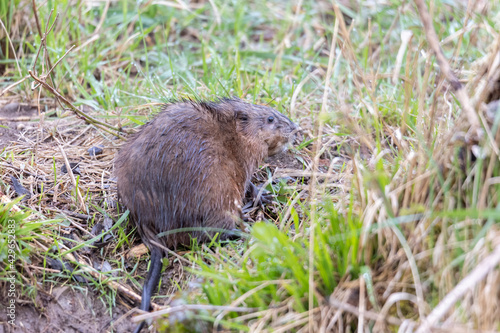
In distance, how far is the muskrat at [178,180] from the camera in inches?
131

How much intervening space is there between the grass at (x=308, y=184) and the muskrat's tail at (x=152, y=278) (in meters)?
0.14

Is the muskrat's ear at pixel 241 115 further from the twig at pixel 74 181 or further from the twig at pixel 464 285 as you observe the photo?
the twig at pixel 464 285

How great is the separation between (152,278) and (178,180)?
2.06 feet

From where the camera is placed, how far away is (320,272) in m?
2.44

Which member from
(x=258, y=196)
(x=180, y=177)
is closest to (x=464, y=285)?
(x=180, y=177)

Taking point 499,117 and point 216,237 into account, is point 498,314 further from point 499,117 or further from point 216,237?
point 216,237

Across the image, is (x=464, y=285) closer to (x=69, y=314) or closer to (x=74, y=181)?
(x=69, y=314)

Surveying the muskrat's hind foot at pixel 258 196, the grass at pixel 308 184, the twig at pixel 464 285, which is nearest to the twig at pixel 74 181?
the grass at pixel 308 184

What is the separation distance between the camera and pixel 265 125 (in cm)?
401

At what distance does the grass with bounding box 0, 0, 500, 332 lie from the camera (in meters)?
2.25

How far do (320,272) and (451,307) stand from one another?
1.91 ft

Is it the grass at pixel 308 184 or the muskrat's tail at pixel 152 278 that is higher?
the grass at pixel 308 184

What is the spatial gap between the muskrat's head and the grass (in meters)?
0.25

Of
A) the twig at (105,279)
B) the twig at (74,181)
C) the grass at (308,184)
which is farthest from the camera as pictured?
the twig at (74,181)
